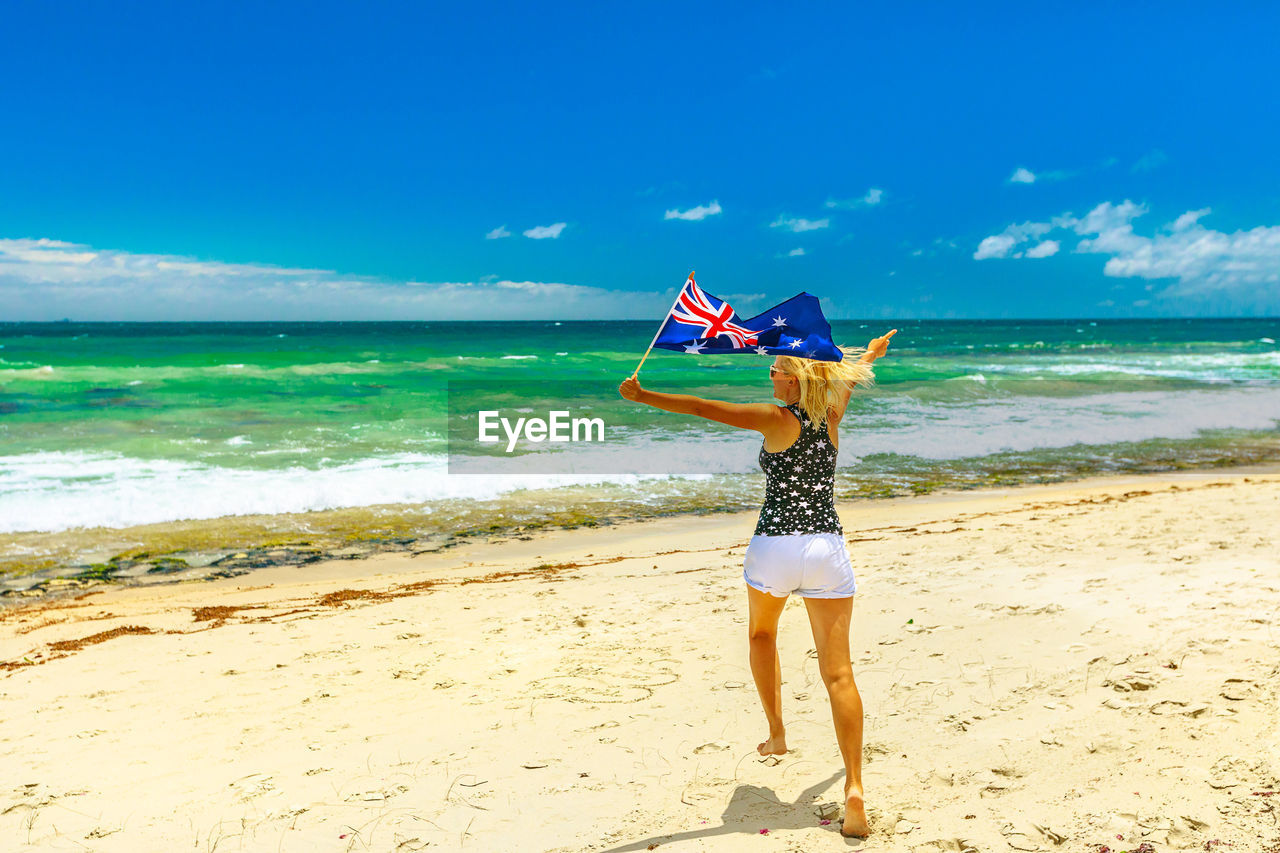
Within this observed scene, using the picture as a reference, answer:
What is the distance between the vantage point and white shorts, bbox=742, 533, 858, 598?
11.0 feet

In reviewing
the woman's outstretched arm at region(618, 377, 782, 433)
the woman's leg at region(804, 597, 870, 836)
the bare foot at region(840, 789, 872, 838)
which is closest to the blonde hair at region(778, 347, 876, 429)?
the woman's outstretched arm at region(618, 377, 782, 433)

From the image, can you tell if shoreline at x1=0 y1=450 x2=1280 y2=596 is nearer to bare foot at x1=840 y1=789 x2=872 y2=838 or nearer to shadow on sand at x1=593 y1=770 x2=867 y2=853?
shadow on sand at x1=593 y1=770 x2=867 y2=853

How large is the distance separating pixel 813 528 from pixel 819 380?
0.60 m

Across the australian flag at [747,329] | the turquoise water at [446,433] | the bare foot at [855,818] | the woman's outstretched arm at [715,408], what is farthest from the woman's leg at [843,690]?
the turquoise water at [446,433]

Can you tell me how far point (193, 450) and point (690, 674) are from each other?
1467 cm

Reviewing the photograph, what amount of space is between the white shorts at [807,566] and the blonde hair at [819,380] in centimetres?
48

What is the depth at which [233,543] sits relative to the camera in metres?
9.70

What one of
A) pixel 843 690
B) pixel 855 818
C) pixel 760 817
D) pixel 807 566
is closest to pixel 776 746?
pixel 760 817

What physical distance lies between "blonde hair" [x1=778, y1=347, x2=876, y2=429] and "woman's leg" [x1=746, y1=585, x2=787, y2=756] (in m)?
0.79

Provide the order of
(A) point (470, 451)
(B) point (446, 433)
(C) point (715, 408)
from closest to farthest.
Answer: (C) point (715, 408)
(A) point (470, 451)
(B) point (446, 433)

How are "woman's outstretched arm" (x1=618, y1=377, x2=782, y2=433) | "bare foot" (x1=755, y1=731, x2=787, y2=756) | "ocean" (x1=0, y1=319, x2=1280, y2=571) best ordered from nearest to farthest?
"woman's outstretched arm" (x1=618, y1=377, x2=782, y2=433) → "bare foot" (x1=755, y1=731, x2=787, y2=756) → "ocean" (x1=0, y1=319, x2=1280, y2=571)

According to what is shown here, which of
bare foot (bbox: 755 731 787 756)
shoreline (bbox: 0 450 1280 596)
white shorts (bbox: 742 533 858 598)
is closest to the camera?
white shorts (bbox: 742 533 858 598)

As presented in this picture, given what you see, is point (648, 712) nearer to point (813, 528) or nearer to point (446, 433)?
point (813, 528)

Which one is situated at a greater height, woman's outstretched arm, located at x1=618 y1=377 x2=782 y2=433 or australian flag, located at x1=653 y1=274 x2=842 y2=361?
australian flag, located at x1=653 y1=274 x2=842 y2=361
